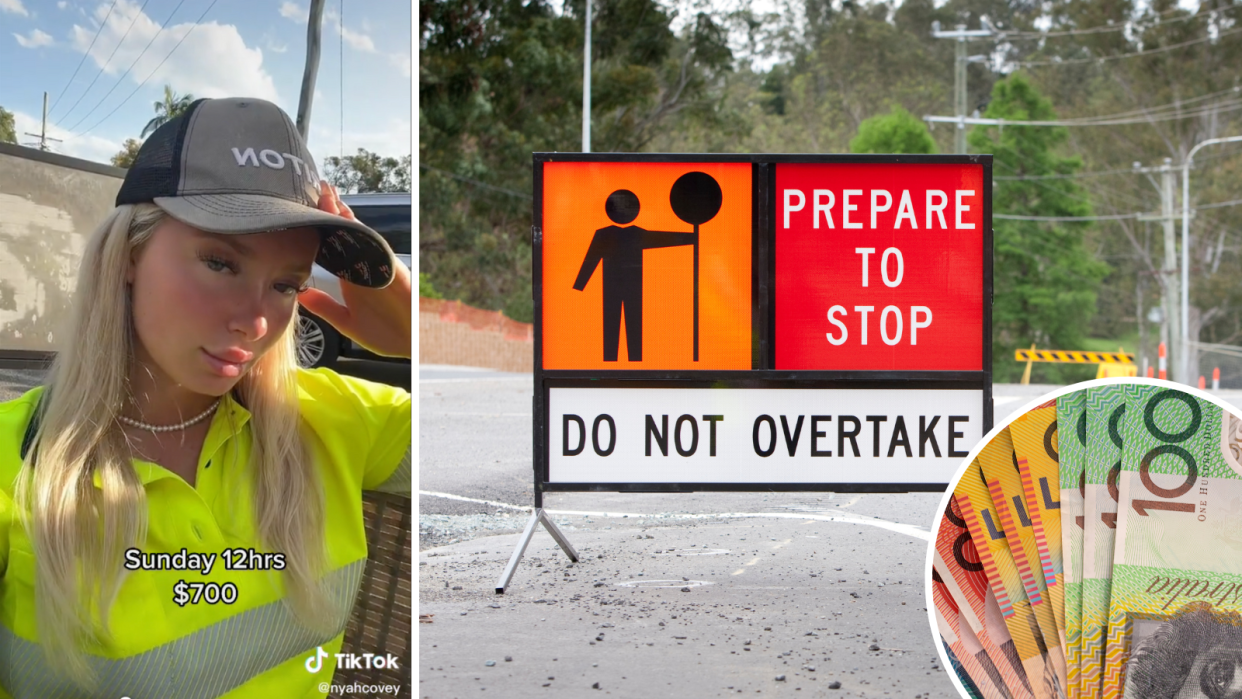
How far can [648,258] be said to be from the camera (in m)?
4.89

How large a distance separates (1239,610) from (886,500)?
502cm

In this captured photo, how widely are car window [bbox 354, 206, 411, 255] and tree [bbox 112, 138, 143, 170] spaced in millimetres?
505

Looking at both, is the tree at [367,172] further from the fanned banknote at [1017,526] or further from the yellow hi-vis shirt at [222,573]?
the fanned banknote at [1017,526]

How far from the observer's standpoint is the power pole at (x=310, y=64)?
9.02 feet

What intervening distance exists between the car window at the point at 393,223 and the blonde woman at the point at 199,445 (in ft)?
0.18

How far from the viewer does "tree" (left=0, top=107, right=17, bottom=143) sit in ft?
8.79

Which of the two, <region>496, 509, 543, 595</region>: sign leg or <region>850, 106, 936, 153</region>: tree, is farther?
<region>850, 106, 936, 153</region>: tree

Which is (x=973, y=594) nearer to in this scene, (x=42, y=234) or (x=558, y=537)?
(x=42, y=234)

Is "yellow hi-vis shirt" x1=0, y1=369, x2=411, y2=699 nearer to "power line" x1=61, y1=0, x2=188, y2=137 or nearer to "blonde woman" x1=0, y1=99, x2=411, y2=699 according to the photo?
"blonde woman" x1=0, y1=99, x2=411, y2=699

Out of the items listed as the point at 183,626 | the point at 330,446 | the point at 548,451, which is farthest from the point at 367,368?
the point at 548,451

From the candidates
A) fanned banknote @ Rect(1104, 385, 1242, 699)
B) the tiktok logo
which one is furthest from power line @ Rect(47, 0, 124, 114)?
fanned banknote @ Rect(1104, 385, 1242, 699)

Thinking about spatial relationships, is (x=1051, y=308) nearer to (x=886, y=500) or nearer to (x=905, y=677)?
(x=886, y=500)

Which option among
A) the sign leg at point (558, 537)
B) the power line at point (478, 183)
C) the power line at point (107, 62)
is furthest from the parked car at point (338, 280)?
the power line at point (478, 183)

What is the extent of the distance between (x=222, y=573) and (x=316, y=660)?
30cm
